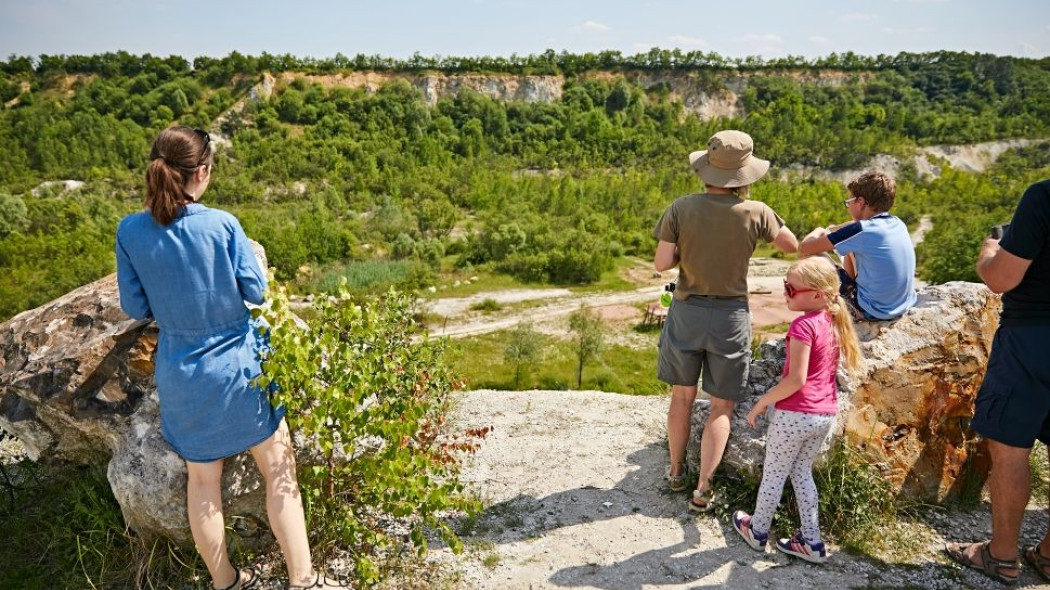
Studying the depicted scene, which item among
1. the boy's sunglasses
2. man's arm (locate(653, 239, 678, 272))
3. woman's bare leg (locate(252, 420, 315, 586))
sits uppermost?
the boy's sunglasses

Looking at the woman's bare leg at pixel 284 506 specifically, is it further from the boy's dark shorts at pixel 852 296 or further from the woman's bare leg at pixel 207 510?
the boy's dark shorts at pixel 852 296

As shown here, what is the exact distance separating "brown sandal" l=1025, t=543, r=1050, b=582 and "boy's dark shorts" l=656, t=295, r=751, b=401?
186cm

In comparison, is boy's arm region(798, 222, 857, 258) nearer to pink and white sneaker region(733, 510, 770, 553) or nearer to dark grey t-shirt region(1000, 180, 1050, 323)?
dark grey t-shirt region(1000, 180, 1050, 323)

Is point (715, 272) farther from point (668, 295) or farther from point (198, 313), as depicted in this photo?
point (198, 313)

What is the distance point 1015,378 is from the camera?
10.6 ft

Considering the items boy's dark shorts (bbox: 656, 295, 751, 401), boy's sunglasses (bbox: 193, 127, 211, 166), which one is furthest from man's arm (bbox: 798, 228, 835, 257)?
boy's sunglasses (bbox: 193, 127, 211, 166)

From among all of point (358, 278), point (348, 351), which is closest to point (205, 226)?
point (348, 351)

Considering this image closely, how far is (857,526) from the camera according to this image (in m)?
3.73

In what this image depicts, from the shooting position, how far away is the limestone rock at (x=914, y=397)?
3965 millimetres

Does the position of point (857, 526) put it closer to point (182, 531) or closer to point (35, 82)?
point (182, 531)

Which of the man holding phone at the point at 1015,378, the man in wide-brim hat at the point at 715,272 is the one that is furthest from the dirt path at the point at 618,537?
the man in wide-brim hat at the point at 715,272

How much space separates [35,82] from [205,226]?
8070 cm

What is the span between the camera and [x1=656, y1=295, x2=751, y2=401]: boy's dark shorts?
3574mm

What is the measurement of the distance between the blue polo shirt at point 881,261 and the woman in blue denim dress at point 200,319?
3488 mm
